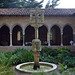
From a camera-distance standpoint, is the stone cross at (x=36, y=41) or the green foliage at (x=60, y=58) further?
the green foliage at (x=60, y=58)

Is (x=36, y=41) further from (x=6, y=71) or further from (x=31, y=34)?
(x=31, y=34)

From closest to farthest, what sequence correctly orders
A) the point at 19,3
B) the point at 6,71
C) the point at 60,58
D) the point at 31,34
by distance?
the point at 6,71 → the point at 60,58 → the point at 31,34 → the point at 19,3

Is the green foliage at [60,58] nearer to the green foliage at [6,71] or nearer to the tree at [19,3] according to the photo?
the green foliage at [6,71]

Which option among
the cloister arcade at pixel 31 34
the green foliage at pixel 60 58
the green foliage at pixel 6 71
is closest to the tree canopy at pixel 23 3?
the cloister arcade at pixel 31 34

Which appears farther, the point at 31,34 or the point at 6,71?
the point at 31,34

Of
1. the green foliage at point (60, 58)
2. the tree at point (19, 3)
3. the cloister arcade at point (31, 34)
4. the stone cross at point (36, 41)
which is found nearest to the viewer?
the stone cross at point (36, 41)

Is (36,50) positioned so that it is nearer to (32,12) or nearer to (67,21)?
(32,12)

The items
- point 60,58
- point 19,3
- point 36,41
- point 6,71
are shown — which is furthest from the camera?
point 19,3

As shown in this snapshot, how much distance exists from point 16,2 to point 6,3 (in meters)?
2.32

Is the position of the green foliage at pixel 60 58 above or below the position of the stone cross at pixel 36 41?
below

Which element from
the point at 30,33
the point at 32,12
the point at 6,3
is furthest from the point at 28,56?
the point at 6,3

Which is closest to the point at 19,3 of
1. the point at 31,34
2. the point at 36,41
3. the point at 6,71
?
the point at 31,34

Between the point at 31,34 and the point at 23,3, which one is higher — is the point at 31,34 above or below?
below

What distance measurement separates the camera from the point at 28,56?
838 cm
